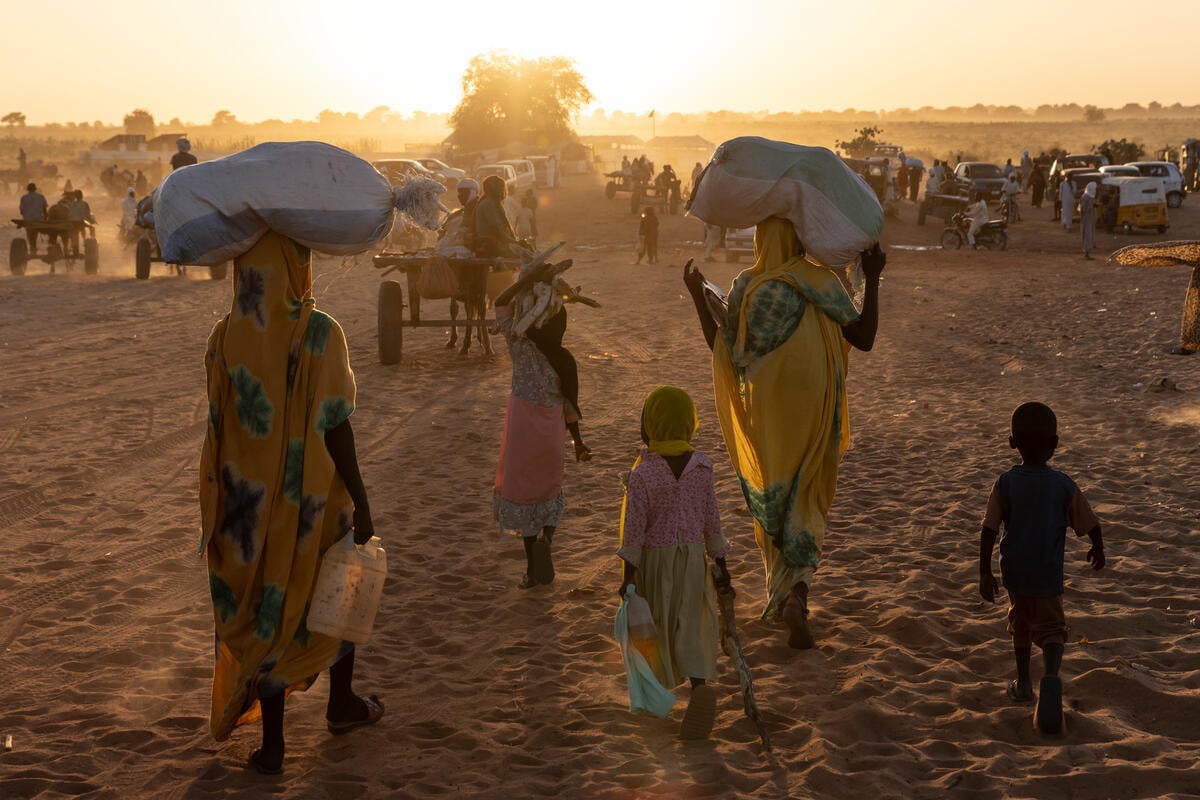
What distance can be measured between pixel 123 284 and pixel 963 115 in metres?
172

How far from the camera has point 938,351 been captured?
1459 cm

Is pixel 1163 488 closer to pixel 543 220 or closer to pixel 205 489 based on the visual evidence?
pixel 205 489

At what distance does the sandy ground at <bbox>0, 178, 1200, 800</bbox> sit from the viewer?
4500mm

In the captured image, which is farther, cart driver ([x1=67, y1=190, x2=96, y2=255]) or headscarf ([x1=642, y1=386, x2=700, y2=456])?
cart driver ([x1=67, y1=190, x2=96, y2=255])

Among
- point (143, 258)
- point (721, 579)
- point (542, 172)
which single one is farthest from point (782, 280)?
point (542, 172)

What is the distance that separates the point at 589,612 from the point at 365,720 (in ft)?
5.60

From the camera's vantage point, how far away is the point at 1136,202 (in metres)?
29.4

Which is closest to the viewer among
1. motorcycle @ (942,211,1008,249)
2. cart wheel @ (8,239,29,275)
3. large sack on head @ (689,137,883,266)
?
large sack on head @ (689,137,883,266)

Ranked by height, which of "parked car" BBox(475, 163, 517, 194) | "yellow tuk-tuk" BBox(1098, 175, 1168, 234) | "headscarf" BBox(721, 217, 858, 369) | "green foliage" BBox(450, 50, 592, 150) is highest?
"green foliage" BBox(450, 50, 592, 150)

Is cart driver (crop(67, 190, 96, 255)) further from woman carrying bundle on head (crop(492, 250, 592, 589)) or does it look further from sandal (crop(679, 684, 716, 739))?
sandal (crop(679, 684, 716, 739))

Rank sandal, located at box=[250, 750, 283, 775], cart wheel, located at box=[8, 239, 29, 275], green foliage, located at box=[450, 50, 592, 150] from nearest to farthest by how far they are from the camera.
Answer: sandal, located at box=[250, 750, 283, 775], cart wheel, located at box=[8, 239, 29, 275], green foliage, located at box=[450, 50, 592, 150]

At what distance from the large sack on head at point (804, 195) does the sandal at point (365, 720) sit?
Result: 2676 millimetres

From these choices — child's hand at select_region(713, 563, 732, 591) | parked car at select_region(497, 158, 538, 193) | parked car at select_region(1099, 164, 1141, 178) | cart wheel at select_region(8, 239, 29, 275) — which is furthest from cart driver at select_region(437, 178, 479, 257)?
parked car at select_region(497, 158, 538, 193)

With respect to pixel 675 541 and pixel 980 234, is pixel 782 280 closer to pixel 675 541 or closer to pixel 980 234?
pixel 675 541
